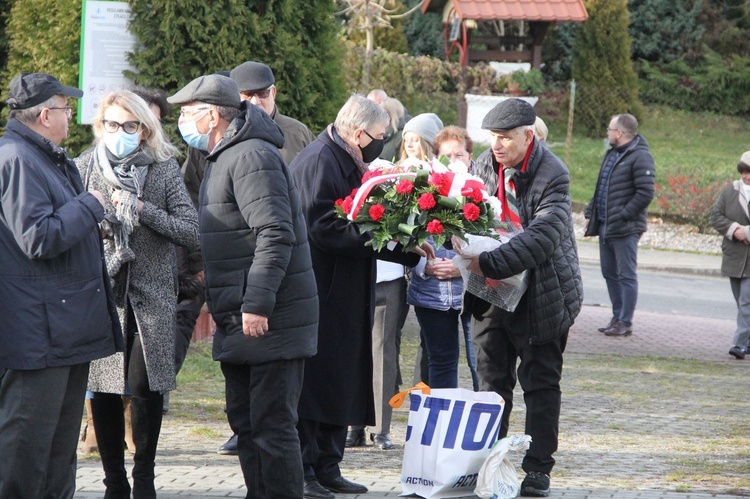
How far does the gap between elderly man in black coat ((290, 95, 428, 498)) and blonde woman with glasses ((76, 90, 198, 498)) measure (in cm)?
66

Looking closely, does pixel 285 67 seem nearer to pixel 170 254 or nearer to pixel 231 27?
pixel 231 27

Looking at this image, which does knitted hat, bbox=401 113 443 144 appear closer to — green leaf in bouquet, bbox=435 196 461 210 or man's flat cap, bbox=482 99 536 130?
man's flat cap, bbox=482 99 536 130

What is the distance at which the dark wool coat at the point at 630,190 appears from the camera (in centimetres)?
1141

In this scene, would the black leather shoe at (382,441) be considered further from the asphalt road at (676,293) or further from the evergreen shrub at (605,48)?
the evergreen shrub at (605,48)

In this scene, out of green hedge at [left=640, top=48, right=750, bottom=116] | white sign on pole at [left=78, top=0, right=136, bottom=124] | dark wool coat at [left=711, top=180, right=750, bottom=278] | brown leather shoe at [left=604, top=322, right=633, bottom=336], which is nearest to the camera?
white sign on pole at [left=78, top=0, right=136, bottom=124]

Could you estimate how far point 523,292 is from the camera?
554 centimetres

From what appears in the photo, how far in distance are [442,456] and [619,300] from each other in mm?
6898

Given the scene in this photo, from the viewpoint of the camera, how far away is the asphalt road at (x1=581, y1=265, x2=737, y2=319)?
14367 mm

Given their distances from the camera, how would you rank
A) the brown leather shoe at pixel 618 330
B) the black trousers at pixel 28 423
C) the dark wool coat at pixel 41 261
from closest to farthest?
the dark wool coat at pixel 41 261 < the black trousers at pixel 28 423 < the brown leather shoe at pixel 618 330

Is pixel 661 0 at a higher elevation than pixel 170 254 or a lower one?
higher

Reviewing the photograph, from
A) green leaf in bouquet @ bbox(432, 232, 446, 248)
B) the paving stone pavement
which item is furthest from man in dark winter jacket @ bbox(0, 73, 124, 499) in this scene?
green leaf in bouquet @ bbox(432, 232, 446, 248)

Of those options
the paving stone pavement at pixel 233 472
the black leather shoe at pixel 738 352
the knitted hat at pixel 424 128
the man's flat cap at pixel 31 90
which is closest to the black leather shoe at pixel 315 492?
the paving stone pavement at pixel 233 472

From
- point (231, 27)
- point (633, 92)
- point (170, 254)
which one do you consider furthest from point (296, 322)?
point (633, 92)

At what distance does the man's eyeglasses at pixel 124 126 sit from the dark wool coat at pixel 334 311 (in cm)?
86
